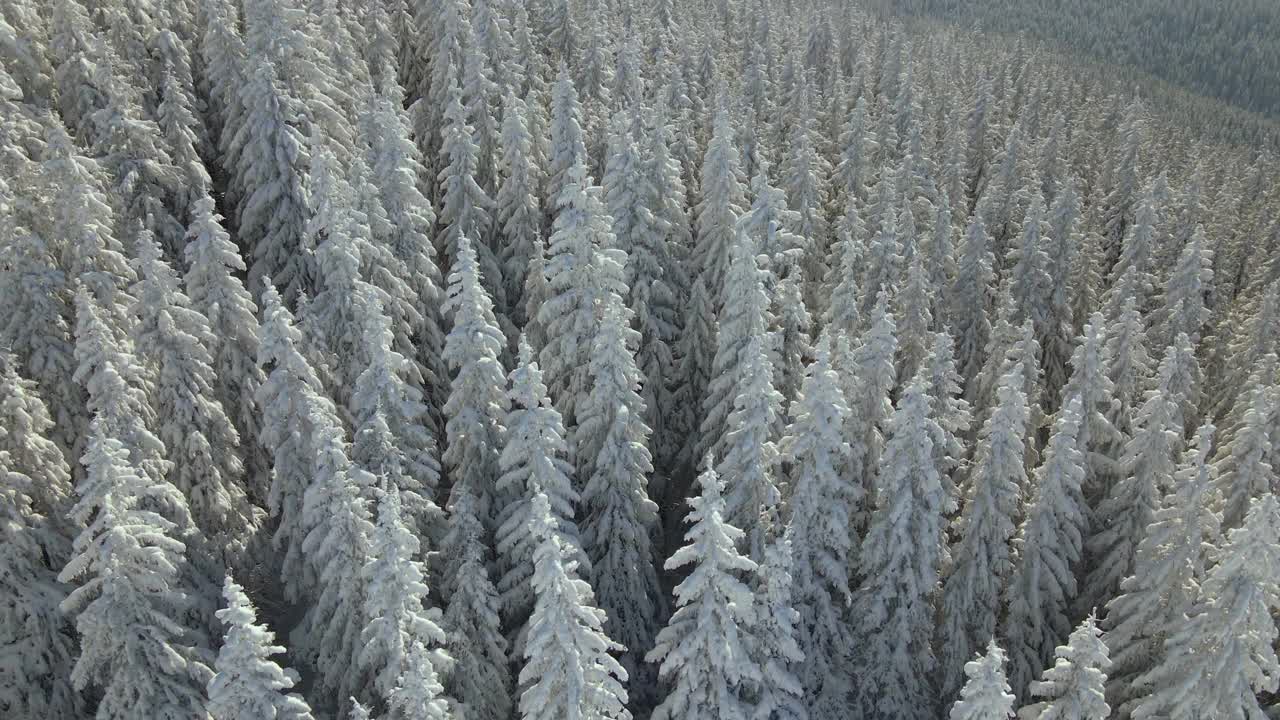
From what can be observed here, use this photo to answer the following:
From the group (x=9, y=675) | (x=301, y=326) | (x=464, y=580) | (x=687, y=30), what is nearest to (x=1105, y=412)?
(x=464, y=580)

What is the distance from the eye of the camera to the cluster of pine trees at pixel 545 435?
2102 cm

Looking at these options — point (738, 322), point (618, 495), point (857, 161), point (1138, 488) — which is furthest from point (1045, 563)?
point (857, 161)

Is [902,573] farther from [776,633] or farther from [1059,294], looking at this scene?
[1059,294]

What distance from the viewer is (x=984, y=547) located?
27.1m

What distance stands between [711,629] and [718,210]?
1961cm

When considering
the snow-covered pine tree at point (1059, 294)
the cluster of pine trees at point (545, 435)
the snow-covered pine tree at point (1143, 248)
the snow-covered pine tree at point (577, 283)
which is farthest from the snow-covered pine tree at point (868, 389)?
the snow-covered pine tree at point (1143, 248)

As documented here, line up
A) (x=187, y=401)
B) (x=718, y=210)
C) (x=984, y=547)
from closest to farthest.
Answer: (x=187, y=401) < (x=984, y=547) < (x=718, y=210)

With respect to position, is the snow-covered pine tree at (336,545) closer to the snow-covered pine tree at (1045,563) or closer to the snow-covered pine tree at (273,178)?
the snow-covered pine tree at (273,178)

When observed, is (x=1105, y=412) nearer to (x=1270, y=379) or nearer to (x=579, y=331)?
(x=1270, y=379)

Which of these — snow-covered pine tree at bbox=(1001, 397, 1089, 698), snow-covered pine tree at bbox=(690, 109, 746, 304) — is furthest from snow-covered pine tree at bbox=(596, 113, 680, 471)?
snow-covered pine tree at bbox=(1001, 397, 1089, 698)

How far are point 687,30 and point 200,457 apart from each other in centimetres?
5431

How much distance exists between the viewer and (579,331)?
2919cm

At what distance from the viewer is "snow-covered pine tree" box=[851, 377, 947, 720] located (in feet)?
82.5

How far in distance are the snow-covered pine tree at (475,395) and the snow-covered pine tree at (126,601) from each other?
800 cm
